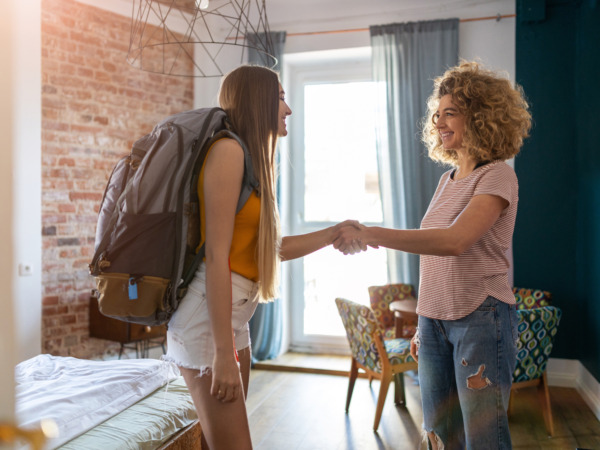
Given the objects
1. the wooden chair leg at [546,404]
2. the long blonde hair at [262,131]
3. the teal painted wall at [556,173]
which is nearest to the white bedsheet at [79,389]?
the long blonde hair at [262,131]

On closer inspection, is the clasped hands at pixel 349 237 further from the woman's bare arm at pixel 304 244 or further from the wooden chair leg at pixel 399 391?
the wooden chair leg at pixel 399 391

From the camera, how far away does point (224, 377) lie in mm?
1194

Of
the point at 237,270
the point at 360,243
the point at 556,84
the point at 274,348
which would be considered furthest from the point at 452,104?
the point at 274,348

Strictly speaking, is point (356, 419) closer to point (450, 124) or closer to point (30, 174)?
point (450, 124)

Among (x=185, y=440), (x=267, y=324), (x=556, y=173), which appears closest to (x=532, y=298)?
(x=556, y=173)

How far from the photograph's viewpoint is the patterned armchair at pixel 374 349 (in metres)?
2.92

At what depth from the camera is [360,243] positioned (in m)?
1.83

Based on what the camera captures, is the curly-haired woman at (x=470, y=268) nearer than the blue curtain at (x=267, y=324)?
Yes

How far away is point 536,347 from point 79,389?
2357 mm

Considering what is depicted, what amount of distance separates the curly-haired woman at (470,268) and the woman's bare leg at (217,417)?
635mm

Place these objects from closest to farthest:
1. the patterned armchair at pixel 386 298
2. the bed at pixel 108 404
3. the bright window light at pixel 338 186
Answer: the bed at pixel 108 404 < the patterned armchair at pixel 386 298 < the bright window light at pixel 338 186

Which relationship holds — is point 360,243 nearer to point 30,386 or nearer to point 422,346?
point 422,346

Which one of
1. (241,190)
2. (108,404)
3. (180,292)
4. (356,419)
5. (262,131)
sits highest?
(262,131)

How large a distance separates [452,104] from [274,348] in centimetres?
321
